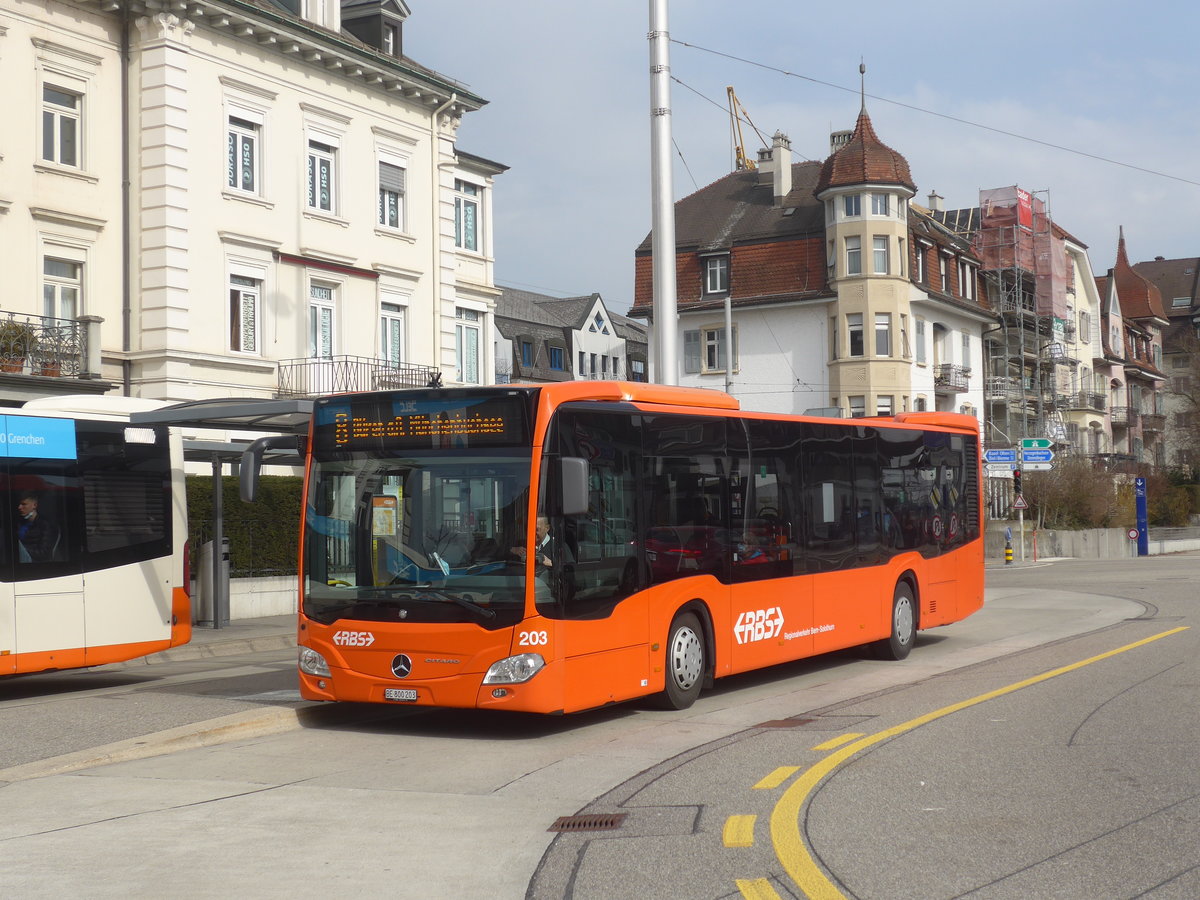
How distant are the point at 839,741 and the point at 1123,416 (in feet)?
273

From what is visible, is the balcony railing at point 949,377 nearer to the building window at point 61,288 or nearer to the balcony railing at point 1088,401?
the balcony railing at point 1088,401

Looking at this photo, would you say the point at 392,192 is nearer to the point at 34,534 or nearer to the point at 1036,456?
the point at 34,534

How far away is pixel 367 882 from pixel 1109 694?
8655mm

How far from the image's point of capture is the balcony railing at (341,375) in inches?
1216

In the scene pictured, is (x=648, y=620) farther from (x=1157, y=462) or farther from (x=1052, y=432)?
(x=1157, y=462)

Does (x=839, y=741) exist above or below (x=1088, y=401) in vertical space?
below

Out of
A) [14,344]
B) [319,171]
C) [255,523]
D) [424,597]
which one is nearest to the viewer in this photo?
[424,597]

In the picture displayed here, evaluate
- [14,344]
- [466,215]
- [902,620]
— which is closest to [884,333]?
[466,215]

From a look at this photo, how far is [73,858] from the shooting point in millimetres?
7094

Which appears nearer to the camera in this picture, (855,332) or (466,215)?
(466,215)

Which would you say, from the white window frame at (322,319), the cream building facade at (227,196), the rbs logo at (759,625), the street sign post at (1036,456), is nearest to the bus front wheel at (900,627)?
the rbs logo at (759,625)

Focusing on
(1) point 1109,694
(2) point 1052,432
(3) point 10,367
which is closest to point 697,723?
(1) point 1109,694

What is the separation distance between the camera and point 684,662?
40.7 ft

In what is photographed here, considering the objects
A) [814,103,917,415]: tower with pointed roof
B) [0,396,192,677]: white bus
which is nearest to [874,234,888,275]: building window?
[814,103,917,415]: tower with pointed roof
